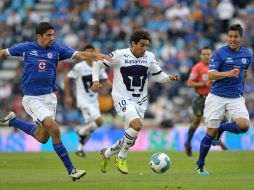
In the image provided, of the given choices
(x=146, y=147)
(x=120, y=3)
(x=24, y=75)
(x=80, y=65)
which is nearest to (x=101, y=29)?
(x=120, y=3)

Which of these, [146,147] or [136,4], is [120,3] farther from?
[146,147]

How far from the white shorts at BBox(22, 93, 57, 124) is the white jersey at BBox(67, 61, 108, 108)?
6933 mm

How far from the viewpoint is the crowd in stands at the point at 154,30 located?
97.7ft

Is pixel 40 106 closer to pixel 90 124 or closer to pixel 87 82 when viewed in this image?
pixel 90 124

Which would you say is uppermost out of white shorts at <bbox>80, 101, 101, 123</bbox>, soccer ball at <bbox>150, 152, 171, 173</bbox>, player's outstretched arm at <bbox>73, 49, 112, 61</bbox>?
player's outstretched arm at <bbox>73, 49, 112, 61</bbox>

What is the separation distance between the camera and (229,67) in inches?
578

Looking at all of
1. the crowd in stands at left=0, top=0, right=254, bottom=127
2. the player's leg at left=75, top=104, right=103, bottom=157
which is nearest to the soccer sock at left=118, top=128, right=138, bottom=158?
the player's leg at left=75, top=104, right=103, bottom=157

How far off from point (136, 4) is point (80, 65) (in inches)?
549

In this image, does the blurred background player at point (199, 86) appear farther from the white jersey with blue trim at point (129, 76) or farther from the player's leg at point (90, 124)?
the white jersey with blue trim at point (129, 76)

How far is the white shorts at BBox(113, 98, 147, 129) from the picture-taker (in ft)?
47.8

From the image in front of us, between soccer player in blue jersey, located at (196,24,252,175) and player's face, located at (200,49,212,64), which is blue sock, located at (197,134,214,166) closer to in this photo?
soccer player in blue jersey, located at (196,24,252,175)

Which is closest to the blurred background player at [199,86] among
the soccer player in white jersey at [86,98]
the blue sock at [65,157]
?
the soccer player in white jersey at [86,98]

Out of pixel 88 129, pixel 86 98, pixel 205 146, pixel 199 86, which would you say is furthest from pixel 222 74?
pixel 86 98

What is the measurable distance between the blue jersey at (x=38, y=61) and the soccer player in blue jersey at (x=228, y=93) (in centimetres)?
283
